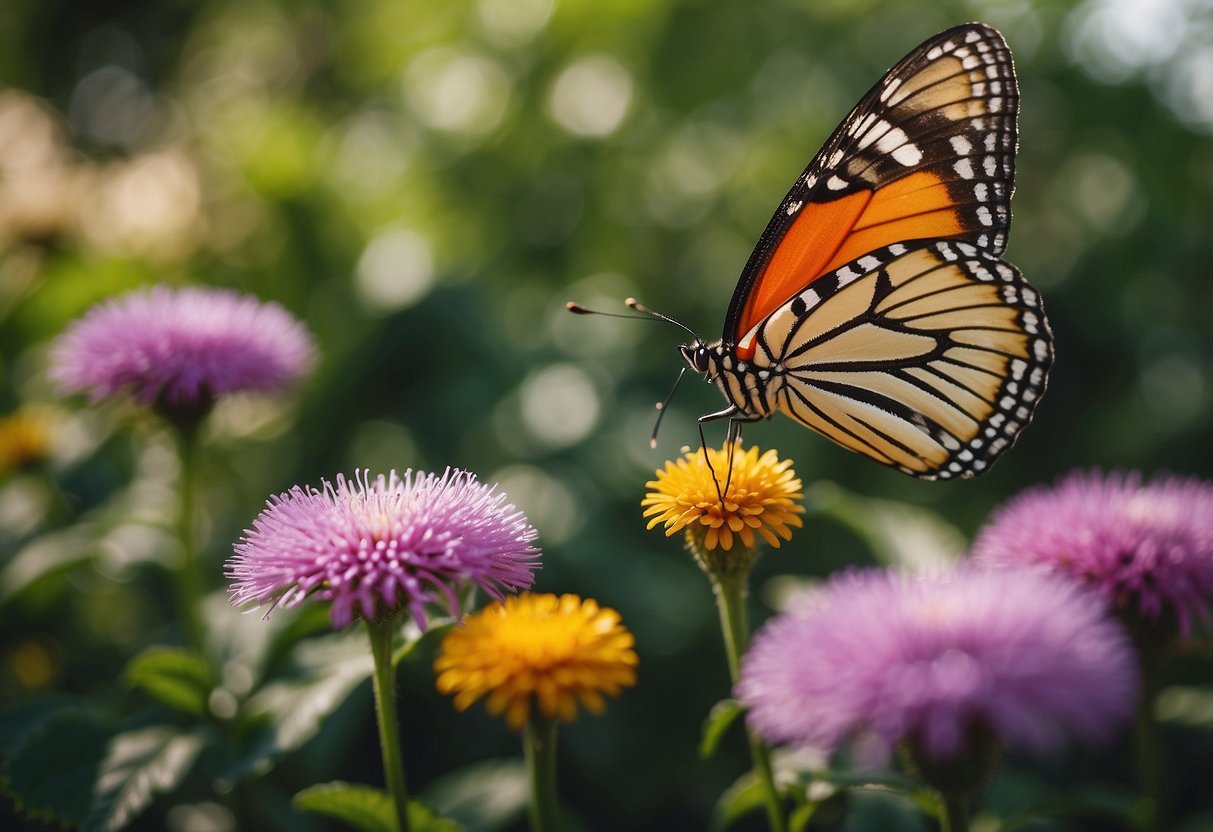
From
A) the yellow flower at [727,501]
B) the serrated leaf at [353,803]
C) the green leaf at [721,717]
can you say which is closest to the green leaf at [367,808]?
the serrated leaf at [353,803]

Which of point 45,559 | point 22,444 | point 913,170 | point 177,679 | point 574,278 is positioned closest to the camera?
point 177,679

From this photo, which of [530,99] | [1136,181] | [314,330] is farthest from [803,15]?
[314,330]

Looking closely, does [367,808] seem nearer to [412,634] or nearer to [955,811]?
[412,634]

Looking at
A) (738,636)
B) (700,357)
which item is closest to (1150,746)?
(738,636)

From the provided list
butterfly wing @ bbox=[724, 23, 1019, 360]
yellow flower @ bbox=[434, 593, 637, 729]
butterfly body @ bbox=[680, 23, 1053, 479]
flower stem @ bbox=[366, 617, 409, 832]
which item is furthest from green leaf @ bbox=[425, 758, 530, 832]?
butterfly wing @ bbox=[724, 23, 1019, 360]

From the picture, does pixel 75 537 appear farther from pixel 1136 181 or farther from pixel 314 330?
pixel 1136 181

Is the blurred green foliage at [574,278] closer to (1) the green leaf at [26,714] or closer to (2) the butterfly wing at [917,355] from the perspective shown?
(1) the green leaf at [26,714]
